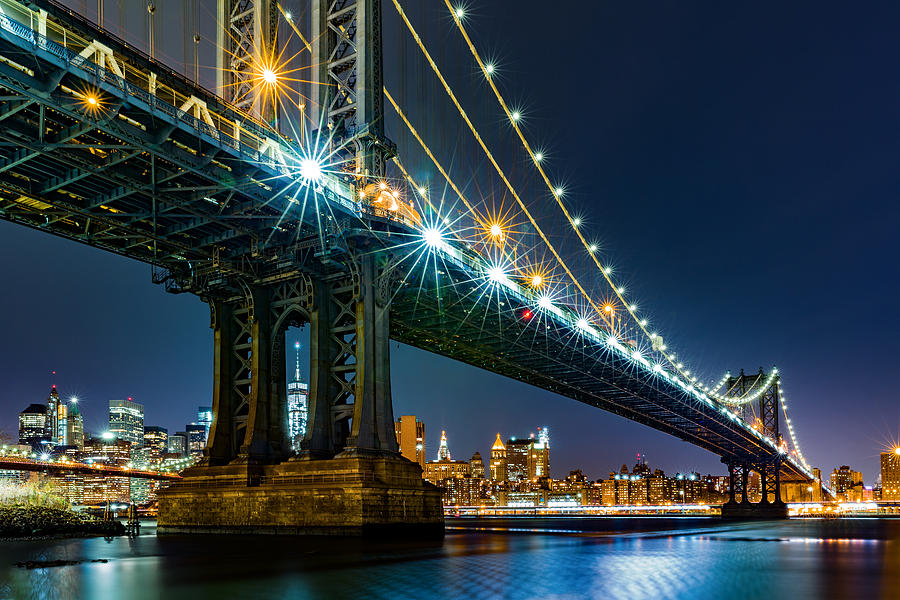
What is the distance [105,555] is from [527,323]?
37521 millimetres

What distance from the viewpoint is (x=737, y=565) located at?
2562 cm

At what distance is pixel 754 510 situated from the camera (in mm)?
120312

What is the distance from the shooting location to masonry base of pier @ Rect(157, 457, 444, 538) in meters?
36.6


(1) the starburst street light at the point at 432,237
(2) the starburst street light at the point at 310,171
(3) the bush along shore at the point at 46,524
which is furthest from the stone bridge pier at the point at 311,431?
(2) the starburst street light at the point at 310,171

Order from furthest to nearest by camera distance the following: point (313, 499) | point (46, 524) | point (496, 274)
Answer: point (496, 274)
point (46, 524)
point (313, 499)

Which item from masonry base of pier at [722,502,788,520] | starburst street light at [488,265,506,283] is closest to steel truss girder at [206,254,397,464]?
starburst street light at [488,265,506,283]

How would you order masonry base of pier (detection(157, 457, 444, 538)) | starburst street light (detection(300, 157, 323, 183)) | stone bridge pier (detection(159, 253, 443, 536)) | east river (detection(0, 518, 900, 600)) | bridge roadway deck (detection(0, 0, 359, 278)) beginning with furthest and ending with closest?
stone bridge pier (detection(159, 253, 443, 536))
masonry base of pier (detection(157, 457, 444, 538))
starburst street light (detection(300, 157, 323, 183))
bridge roadway deck (detection(0, 0, 359, 278))
east river (detection(0, 518, 900, 600))

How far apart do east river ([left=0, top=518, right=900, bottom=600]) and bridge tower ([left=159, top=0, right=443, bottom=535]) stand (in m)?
3.63

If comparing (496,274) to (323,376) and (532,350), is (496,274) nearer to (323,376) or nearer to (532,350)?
(323,376)

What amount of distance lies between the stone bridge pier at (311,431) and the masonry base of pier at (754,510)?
89.3 meters

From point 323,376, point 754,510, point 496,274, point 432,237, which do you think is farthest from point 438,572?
point 754,510

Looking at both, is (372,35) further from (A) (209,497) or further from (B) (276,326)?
(A) (209,497)

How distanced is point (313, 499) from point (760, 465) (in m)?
113

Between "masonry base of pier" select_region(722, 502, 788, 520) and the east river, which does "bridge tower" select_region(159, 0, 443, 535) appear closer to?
the east river
